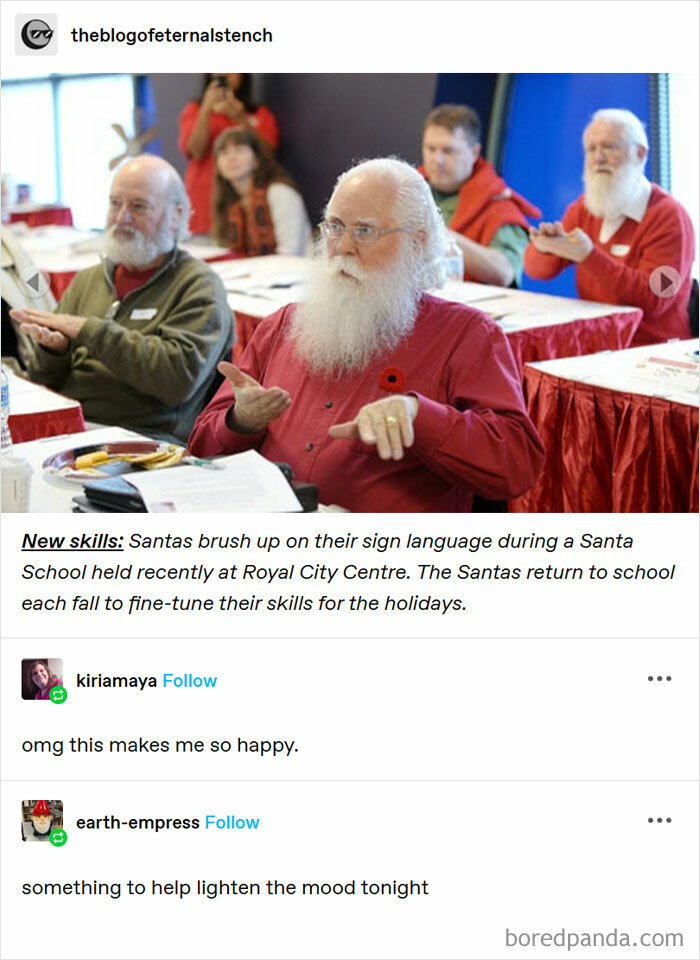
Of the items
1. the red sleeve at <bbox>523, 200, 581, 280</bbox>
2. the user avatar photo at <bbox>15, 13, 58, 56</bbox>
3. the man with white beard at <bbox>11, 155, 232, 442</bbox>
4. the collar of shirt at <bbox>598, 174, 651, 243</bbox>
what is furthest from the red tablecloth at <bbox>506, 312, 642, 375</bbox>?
the user avatar photo at <bbox>15, 13, 58, 56</bbox>

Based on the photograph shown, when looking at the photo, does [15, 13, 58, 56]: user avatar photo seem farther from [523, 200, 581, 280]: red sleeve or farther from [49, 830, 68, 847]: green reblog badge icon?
[523, 200, 581, 280]: red sleeve

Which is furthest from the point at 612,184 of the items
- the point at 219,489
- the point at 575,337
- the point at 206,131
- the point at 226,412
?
the point at 206,131

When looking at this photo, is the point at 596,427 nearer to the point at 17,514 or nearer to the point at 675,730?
the point at 675,730

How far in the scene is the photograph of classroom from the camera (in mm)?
1769

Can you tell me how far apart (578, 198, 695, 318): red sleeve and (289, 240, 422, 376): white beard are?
142 centimetres

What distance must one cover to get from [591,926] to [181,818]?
428 millimetres

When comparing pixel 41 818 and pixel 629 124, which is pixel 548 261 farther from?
pixel 41 818

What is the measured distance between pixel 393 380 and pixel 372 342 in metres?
0.08

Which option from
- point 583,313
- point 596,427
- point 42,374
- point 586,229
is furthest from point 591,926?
point 586,229

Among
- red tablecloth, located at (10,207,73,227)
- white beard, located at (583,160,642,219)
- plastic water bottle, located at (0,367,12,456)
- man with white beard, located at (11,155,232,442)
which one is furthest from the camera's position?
red tablecloth, located at (10,207,73,227)

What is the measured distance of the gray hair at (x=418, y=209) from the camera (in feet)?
6.22

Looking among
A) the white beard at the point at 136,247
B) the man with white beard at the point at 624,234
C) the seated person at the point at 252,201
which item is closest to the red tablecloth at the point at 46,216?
the seated person at the point at 252,201

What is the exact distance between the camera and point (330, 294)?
1.97m

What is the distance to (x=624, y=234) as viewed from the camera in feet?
11.5
